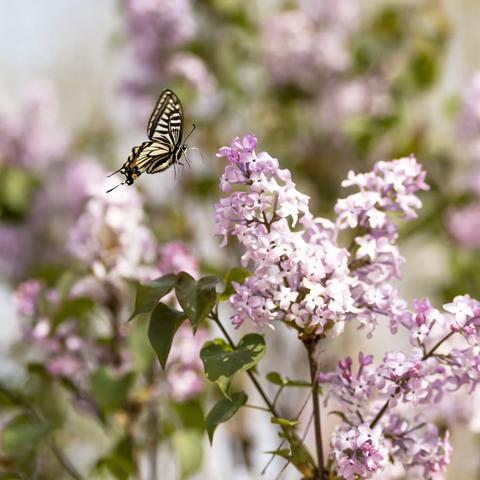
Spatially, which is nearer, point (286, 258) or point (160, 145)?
point (286, 258)

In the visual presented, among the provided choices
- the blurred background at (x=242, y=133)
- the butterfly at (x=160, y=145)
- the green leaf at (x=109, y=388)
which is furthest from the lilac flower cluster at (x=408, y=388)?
the blurred background at (x=242, y=133)

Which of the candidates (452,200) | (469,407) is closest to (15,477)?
(469,407)

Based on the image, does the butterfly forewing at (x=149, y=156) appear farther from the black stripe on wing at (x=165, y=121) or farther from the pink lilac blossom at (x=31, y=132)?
the pink lilac blossom at (x=31, y=132)

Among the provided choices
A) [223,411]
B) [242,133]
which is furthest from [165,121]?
[242,133]

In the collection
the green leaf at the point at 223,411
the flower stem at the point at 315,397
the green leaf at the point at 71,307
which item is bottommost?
the green leaf at the point at 223,411

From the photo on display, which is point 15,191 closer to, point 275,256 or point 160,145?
point 160,145

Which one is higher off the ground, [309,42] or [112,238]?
[309,42]
